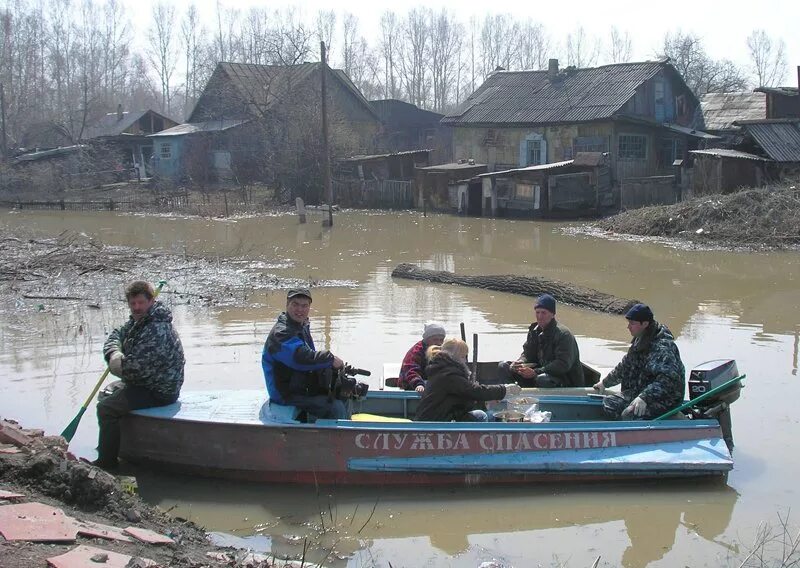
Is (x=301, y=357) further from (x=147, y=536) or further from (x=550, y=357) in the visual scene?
(x=550, y=357)

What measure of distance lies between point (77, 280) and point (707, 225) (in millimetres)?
17269

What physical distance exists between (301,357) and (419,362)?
75.4 inches

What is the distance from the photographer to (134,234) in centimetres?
2936

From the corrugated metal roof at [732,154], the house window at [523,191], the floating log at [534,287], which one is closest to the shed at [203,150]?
the house window at [523,191]

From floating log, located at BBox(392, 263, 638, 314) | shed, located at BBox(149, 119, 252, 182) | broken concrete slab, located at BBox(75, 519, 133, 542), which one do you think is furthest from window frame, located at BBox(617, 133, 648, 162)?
broken concrete slab, located at BBox(75, 519, 133, 542)

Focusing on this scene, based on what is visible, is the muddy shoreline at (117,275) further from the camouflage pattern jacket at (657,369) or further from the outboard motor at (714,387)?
the outboard motor at (714,387)

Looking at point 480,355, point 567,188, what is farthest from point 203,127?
point 480,355

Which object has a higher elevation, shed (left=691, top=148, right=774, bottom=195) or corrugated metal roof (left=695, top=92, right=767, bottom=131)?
corrugated metal roof (left=695, top=92, right=767, bottom=131)

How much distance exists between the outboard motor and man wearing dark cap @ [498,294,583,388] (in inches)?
57.5

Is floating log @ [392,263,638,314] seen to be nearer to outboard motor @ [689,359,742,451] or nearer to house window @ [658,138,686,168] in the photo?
outboard motor @ [689,359,742,451]

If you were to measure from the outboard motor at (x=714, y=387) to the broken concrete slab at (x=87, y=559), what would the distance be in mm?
5360

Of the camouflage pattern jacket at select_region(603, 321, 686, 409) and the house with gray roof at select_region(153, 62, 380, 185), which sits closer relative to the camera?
the camouflage pattern jacket at select_region(603, 321, 686, 409)

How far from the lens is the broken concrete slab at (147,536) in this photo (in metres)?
5.58

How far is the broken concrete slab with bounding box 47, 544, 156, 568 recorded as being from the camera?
15.4 feet
